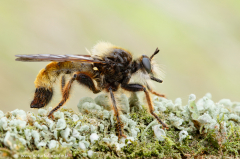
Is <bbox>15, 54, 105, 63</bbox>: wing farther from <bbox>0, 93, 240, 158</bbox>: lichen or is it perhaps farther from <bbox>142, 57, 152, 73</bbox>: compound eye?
<bbox>142, 57, 152, 73</bbox>: compound eye

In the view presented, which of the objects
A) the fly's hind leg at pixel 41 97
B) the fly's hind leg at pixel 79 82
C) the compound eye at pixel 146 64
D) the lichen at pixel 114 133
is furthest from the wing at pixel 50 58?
the compound eye at pixel 146 64

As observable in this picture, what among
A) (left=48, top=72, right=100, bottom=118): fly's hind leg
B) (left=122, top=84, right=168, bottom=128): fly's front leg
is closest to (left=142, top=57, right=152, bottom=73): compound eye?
(left=122, top=84, right=168, bottom=128): fly's front leg

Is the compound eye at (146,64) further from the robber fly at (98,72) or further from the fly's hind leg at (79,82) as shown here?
the fly's hind leg at (79,82)

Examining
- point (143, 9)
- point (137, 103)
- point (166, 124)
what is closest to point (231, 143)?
point (166, 124)

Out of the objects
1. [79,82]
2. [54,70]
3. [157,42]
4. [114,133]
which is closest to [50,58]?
[54,70]

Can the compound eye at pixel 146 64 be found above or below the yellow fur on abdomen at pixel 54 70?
above

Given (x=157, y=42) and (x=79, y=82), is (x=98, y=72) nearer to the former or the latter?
(x=79, y=82)
